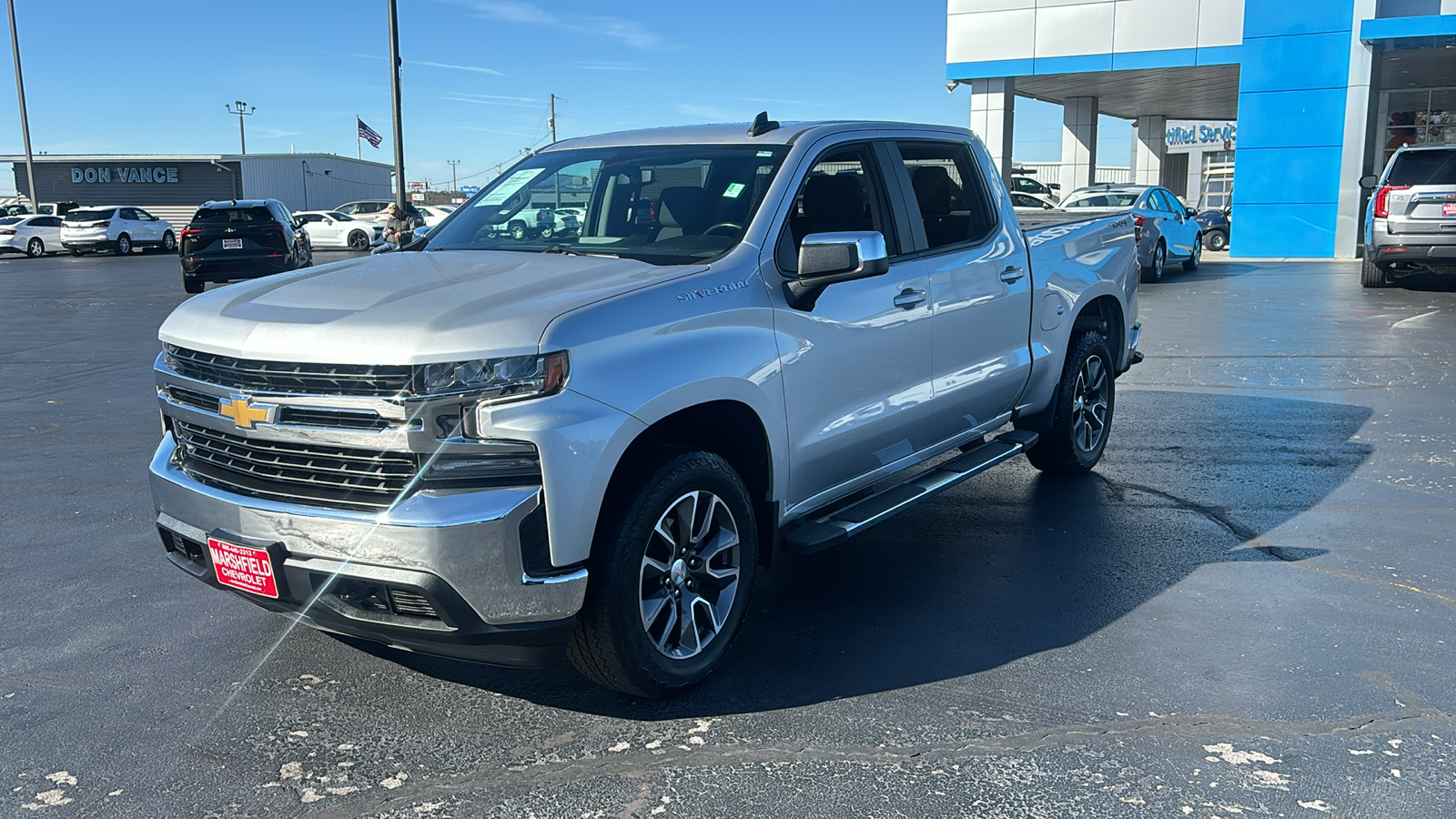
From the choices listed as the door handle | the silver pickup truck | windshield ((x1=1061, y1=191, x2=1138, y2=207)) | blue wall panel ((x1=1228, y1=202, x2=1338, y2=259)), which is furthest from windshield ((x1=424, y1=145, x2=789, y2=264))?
blue wall panel ((x1=1228, y1=202, x2=1338, y2=259))

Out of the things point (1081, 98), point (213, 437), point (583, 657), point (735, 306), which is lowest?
point (583, 657)

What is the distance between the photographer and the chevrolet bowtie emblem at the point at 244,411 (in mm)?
3662

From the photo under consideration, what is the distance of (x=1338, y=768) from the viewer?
3535mm

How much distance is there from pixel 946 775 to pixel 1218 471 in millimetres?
4372

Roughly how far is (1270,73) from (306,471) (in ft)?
84.3

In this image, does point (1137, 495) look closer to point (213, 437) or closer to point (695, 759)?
point (695, 759)

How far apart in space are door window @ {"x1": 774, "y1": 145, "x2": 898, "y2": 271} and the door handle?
200 mm

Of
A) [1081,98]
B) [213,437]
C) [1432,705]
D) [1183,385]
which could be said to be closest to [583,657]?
[213,437]

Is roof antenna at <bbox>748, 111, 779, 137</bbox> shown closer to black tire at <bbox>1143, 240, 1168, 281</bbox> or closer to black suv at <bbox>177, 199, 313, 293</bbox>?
black tire at <bbox>1143, 240, 1168, 281</bbox>

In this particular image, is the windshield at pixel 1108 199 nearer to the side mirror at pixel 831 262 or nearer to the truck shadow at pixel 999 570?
the truck shadow at pixel 999 570

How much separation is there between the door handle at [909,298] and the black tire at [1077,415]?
1.86 meters

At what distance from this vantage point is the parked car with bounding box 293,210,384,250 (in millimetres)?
40844

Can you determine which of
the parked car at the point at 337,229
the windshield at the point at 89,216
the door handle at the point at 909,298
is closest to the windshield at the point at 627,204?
the door handle at the point at 909,298

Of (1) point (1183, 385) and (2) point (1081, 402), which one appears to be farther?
(1) point (1183, 385)
